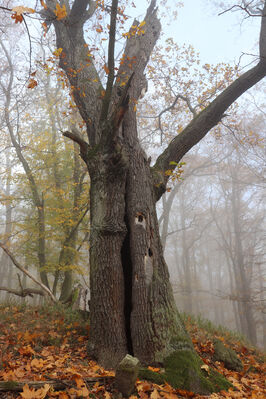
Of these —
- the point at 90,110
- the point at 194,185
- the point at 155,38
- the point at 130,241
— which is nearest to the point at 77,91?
the point at 90,110

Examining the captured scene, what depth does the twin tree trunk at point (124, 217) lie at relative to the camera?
3.97 m

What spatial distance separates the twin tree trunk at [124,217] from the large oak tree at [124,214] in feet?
0.05

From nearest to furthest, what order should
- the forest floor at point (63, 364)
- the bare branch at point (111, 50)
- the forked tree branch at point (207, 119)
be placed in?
the forest floor at point (63, 364)
the bare branch at point (111, 50)
the forked tree branch at point (207, 119)

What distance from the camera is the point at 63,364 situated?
3.61 m

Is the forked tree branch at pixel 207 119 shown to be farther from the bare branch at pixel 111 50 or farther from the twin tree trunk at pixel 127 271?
the bare branch at pixel 111 50

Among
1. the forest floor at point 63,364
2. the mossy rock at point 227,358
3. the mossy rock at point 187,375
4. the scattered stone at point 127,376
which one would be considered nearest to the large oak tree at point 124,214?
the mossy rock at point 187,375

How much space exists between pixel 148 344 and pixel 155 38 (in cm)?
725

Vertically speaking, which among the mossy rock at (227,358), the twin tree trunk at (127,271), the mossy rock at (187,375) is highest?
the twin tree trunk at (127,271)

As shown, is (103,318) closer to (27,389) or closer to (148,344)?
(148,344)

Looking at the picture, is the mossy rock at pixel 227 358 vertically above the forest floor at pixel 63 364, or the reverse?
the forest floor at pixel 63 364

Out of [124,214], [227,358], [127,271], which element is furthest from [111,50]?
[227,358]

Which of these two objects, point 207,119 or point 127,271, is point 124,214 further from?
point 207,119

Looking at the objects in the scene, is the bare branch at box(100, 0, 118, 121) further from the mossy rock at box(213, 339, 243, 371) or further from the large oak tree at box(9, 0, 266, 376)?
the mossy rock at box(213, 339, 243, 371)

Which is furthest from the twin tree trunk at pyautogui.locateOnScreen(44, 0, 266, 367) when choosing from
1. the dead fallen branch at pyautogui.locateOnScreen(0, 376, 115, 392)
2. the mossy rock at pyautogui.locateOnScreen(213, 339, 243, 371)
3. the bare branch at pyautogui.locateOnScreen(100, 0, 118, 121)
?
the mossy rock at pyautogui.locateOnScreen(213, 339, 243, 371)
